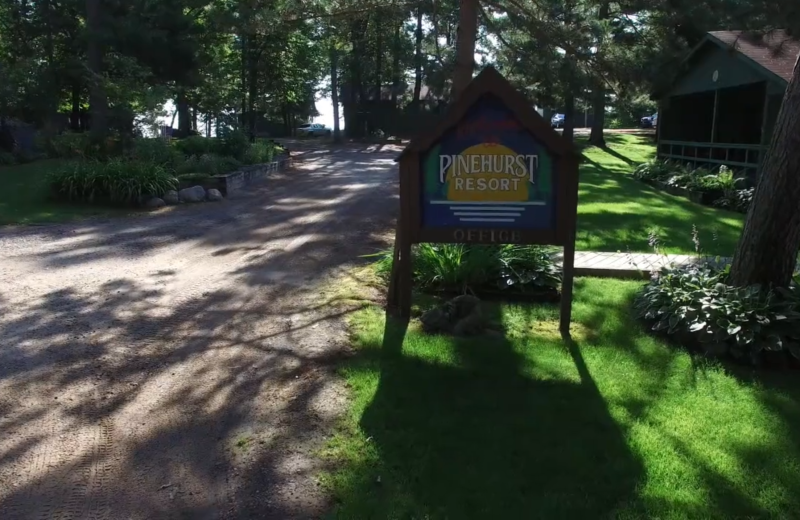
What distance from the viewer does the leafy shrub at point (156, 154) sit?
609 inches

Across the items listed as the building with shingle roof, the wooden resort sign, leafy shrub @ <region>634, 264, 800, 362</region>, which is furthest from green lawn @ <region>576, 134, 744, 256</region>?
the wooden resort sign

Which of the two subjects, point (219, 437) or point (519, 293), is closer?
point (219, 437)

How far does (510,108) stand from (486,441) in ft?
8.66

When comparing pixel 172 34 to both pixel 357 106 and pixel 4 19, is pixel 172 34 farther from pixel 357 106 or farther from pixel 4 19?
pixel 357 106

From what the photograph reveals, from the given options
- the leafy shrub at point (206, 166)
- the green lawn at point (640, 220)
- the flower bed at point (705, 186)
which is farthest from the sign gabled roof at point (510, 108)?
the leafy shrub at point (206, 166)

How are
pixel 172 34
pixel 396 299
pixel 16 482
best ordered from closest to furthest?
pixel 16 482
pixel 396 299
pixel 172 34

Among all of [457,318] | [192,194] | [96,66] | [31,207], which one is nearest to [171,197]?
[192,194]

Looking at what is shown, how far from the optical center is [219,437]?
4.01m

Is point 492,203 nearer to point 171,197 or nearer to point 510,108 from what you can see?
point 510,108

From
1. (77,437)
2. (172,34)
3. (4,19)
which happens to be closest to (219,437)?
(77,437)

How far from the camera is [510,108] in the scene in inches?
216

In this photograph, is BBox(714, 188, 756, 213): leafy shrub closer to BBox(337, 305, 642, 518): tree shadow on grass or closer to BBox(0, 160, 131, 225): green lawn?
BBox(337, 305, 642, 518): tree shadow on grass

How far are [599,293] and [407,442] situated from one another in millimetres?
3735

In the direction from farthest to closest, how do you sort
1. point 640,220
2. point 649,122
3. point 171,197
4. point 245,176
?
1. point 649,122
2. point 245,176
3. point 171,197
4. point 640,220
